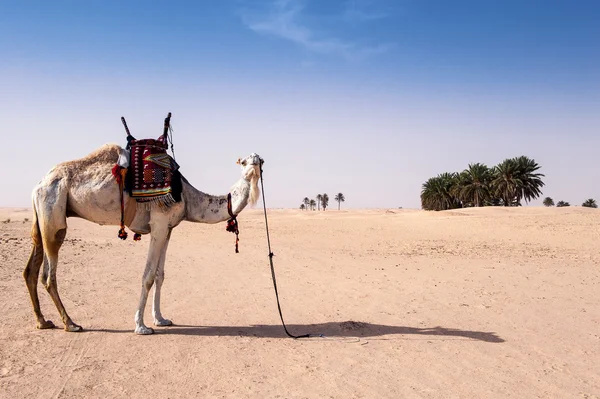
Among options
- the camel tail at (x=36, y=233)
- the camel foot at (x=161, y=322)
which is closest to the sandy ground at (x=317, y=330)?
the camel foot at (x=161, y=322)

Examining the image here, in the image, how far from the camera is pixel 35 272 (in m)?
7.81

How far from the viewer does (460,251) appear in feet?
63.8

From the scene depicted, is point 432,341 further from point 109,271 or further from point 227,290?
point 109,271

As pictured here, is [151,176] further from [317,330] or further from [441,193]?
[441,193]

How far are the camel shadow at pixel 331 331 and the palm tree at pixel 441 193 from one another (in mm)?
61025

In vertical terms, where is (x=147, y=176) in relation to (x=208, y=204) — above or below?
above

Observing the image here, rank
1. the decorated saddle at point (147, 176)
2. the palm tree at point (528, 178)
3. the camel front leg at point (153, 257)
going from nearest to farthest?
the decorated saddle at point (147, 176), the camel front leg at point (153, 257), the palm tree at point (528, 178)

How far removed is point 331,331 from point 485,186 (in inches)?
2303

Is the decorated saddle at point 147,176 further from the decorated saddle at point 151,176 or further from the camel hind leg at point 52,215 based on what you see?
the camel hind leg at point 52,215

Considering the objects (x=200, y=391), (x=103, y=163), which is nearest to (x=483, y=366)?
(x=200, y=391)

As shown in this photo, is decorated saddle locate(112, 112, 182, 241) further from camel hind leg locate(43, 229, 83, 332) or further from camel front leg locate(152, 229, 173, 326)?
camel hind leg locate(43, 229, 83, 332)

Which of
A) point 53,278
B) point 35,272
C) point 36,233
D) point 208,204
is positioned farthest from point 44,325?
point 208,204

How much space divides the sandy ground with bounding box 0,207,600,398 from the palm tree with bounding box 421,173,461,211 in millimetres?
50726

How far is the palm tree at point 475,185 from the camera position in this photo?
60.7 metres
